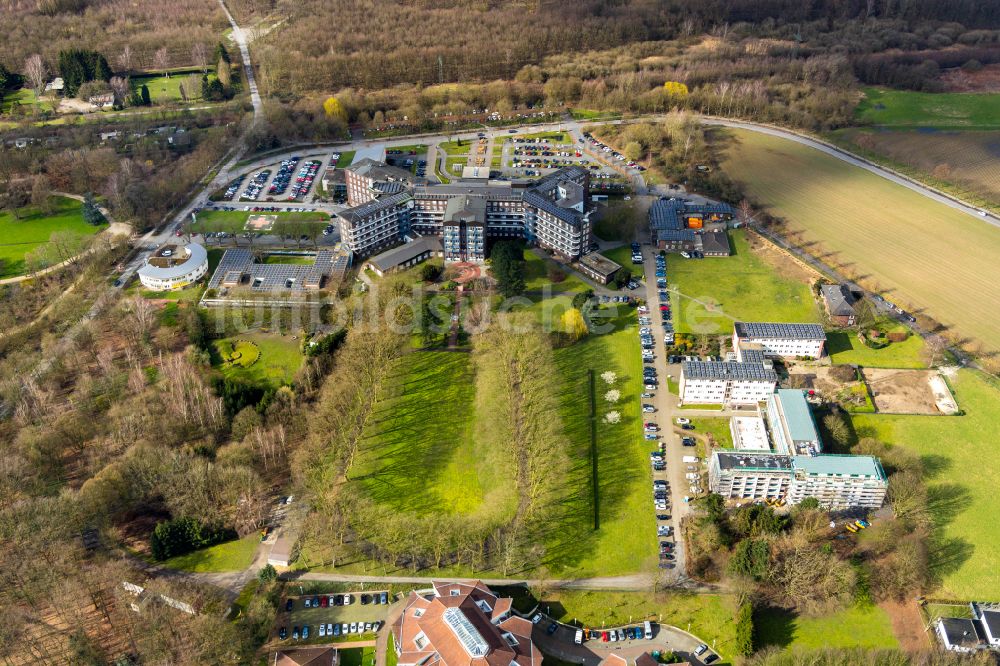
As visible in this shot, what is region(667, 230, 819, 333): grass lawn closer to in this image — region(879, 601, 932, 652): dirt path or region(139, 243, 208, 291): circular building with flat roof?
region(879, 601, 932, 652): dirt path

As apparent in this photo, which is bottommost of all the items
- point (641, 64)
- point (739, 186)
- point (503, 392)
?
point (503, 392)

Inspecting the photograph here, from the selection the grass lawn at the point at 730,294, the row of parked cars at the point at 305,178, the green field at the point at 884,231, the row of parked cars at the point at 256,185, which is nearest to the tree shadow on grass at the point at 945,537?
the green field at the point at 884,231

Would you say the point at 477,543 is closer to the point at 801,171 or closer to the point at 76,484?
the point at 76,484

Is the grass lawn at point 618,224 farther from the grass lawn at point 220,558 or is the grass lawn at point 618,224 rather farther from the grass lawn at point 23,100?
the grass lawn at point 23,100

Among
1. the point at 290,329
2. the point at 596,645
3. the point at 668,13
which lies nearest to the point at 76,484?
the point at 290,329

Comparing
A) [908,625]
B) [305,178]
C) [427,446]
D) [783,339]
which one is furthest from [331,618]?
[305,178]

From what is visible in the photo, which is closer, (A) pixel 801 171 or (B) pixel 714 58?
(A) pixel 801 171

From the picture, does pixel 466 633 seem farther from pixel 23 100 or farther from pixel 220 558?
pixel 23 100

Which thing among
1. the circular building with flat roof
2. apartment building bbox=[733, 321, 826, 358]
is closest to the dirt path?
apartment building bbox=[733, 321, 826, 358]
